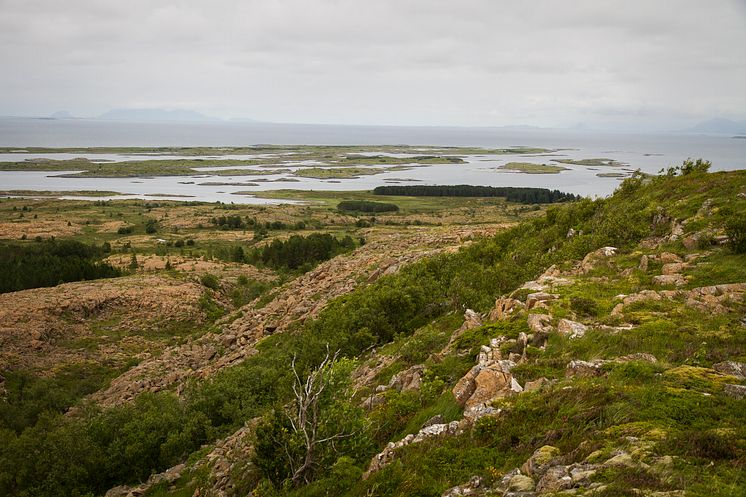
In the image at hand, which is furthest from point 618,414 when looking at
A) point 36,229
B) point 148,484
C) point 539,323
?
point 36,229

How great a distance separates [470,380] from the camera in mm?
9359

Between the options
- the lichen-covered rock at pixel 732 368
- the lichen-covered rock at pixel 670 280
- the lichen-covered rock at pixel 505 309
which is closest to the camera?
the lichen-covered rock at pixel 732 368

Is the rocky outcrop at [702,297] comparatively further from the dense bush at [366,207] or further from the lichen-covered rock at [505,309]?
the dense bush at [366,207]

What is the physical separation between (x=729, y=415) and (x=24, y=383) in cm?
3314

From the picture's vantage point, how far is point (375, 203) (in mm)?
109125

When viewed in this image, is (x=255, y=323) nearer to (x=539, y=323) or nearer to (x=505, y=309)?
(x=505, y=309)

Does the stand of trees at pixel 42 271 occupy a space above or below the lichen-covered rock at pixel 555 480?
below

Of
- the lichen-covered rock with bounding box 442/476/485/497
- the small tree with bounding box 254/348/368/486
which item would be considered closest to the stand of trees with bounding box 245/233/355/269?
the small tree with bounding box 254/348/368/486

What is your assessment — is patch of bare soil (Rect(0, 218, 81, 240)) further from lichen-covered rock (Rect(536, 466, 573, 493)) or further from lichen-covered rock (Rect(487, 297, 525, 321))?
lichen-covered rock (Rect(536, 466, 573, 493))

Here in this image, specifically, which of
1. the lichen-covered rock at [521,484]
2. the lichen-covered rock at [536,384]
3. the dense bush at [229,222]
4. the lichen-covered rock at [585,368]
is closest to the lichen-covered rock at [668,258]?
the lichen-covered rock at [585,368]

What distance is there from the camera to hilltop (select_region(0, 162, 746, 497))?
6723 mm

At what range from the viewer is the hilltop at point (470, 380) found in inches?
265

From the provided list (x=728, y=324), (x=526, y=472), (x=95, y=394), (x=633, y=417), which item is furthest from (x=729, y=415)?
(x=95, y=394)

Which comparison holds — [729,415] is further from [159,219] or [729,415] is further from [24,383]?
[159,219]
